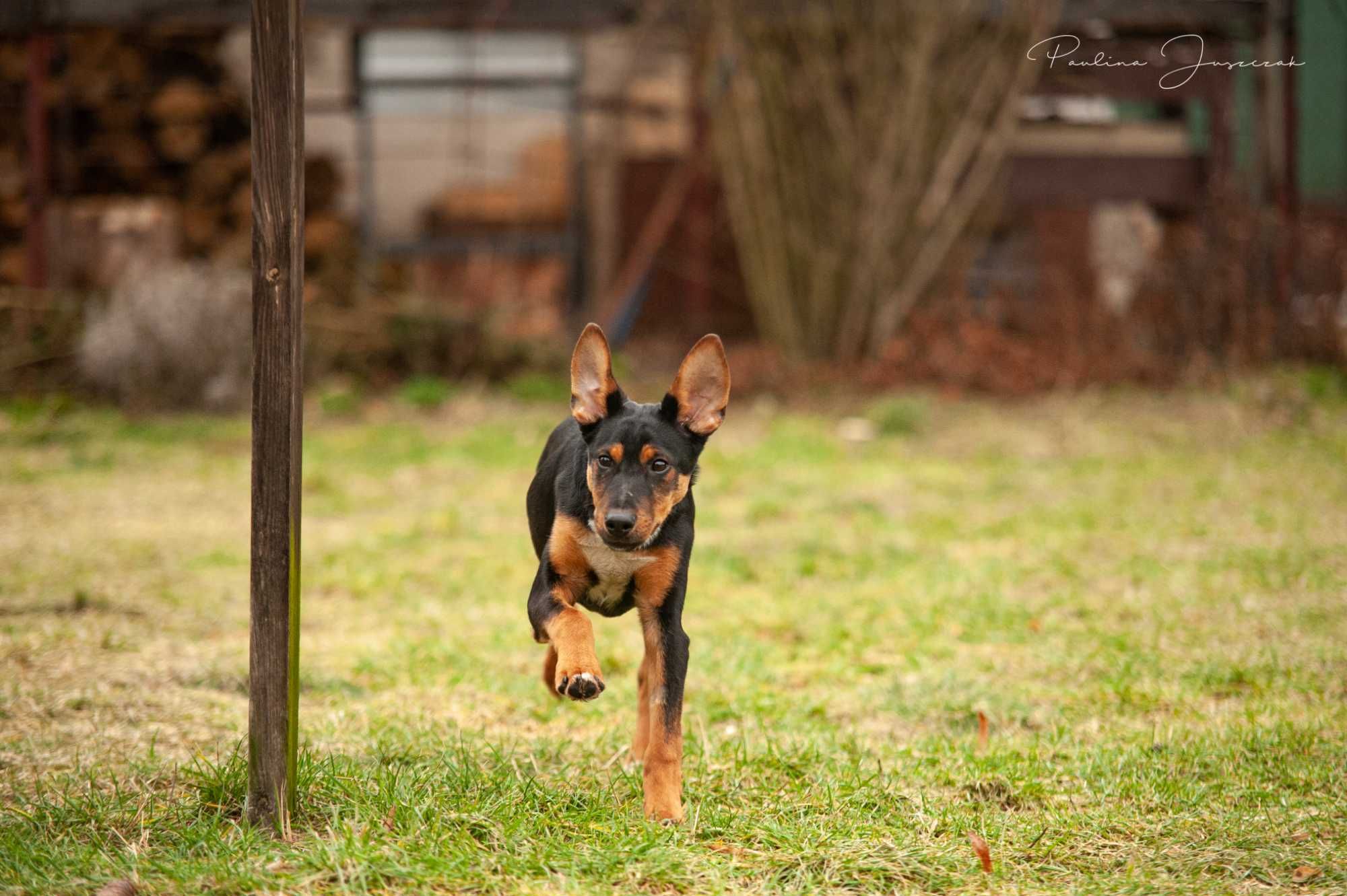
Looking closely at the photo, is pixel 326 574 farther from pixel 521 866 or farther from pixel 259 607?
pixel 521 866

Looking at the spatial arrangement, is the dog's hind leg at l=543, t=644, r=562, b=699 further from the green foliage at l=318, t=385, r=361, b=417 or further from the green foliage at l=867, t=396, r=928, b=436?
the green foliage at l=318, t=385, r=361, b=417

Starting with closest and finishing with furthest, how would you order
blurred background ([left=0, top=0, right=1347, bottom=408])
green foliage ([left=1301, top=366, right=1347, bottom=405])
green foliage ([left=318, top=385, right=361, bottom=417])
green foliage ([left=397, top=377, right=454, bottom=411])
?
green foliage ([left=1301, top=366, right=1347, bottom=405]) < blurred background ([left=0, top=0, right=1347, bottom=408]) < green foliage ([left=318, top=385, right=361, bottom=417]) < green foliage ([left=397, top=377, right=454, bottom=411])

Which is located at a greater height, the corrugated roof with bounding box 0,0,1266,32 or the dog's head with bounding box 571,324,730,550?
the corrugated roof with bounding box 0,0,1266,32

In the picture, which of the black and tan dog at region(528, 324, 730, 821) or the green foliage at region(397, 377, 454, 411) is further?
the green foliage at region(397, 377, 454, 411)

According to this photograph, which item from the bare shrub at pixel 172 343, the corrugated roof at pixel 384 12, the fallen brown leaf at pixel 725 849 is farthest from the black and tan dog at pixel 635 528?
the corrugated roof at pixel 384 12

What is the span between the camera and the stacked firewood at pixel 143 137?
12.2m

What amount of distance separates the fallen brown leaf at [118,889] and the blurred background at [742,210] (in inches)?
312

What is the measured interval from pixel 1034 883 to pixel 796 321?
30.3 ft

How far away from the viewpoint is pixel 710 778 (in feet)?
11.5

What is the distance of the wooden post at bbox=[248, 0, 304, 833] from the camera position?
292 centimetres

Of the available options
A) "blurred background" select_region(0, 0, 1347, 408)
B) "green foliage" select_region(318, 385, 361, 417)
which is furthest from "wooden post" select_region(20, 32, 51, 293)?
"green foliage" select_region(318, 385, 361, 417)

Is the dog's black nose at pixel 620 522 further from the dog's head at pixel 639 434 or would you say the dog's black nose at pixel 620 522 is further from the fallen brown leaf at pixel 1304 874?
the fallen brown leaf at pixel 1304 874

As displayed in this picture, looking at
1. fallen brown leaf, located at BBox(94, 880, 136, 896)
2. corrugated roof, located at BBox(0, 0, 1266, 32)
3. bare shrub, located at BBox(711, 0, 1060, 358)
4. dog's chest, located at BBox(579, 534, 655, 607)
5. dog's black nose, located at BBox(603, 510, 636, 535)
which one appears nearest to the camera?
fallen brown leaf, located at BBox(94, 880, 136, 896)

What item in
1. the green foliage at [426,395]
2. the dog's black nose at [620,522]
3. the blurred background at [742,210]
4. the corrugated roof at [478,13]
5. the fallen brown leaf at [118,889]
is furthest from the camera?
the corrugated roof at [478,13]
